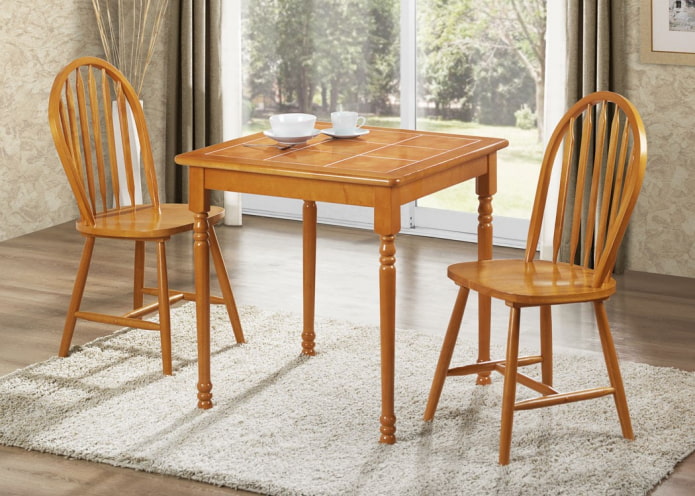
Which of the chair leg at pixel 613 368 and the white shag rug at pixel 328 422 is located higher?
the chair leg at pixel 613 368

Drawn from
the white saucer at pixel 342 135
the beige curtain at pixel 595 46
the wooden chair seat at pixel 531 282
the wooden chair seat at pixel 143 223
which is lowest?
the wooden chair seat at pixel 531 282

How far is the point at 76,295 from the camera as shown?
3578 millimetres

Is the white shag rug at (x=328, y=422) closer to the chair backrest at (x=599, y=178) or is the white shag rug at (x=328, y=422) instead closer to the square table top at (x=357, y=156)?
the chair backrest at (x=599, y=178)

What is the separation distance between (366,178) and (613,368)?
32.3 inches

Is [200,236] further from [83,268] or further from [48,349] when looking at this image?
[48,349]

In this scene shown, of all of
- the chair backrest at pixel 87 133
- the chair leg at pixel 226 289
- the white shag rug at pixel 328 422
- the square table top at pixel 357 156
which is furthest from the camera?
the chair leg at pixel 226 289

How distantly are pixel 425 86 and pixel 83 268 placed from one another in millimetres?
2165

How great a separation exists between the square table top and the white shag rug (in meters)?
0.70

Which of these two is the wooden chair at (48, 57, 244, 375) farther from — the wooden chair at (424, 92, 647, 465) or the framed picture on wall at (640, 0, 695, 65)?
the framed picture on wall at (640, 0, 695, 65)

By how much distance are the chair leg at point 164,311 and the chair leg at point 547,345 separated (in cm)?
112

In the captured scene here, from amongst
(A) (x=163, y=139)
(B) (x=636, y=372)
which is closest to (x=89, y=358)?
(B) (x=636, y=372)

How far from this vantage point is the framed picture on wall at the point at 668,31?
434 centimetres

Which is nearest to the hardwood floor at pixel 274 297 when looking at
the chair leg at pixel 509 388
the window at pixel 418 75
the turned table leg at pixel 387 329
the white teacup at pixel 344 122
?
the window at pixel 418 75

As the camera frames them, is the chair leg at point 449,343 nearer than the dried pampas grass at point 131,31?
Yes
